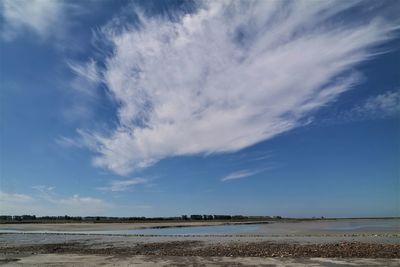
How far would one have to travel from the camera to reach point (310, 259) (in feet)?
70.7

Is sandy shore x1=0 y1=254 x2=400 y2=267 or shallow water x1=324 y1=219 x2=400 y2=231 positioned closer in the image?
sandy shore x1=0 y1=254 x2=400 y2=267

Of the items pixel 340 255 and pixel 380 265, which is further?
pixel 340 255

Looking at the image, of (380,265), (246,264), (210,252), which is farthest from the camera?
(210,252)

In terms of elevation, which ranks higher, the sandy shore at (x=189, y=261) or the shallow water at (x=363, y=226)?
the shallow water at (x=363, y=226)

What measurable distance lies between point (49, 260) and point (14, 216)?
515 feet

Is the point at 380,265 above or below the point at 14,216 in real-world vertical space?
below

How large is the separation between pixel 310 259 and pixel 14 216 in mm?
166233

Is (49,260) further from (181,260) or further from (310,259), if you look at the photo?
(310,259)

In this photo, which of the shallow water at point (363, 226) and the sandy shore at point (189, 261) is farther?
the shallow water at point (363, 226)

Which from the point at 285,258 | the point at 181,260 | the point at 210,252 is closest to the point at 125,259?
the point at 181,260

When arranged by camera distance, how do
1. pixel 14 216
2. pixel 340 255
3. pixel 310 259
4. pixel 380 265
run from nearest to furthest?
pixel 380 265 → pixel 310 259 → pixel 340 255 → pixel 14 216

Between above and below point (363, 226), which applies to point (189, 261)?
below

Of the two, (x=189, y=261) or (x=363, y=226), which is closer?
(x=189, y=261)

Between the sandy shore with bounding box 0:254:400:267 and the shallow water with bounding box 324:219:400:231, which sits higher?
the shallow water with bounding box 324:219:400:231
